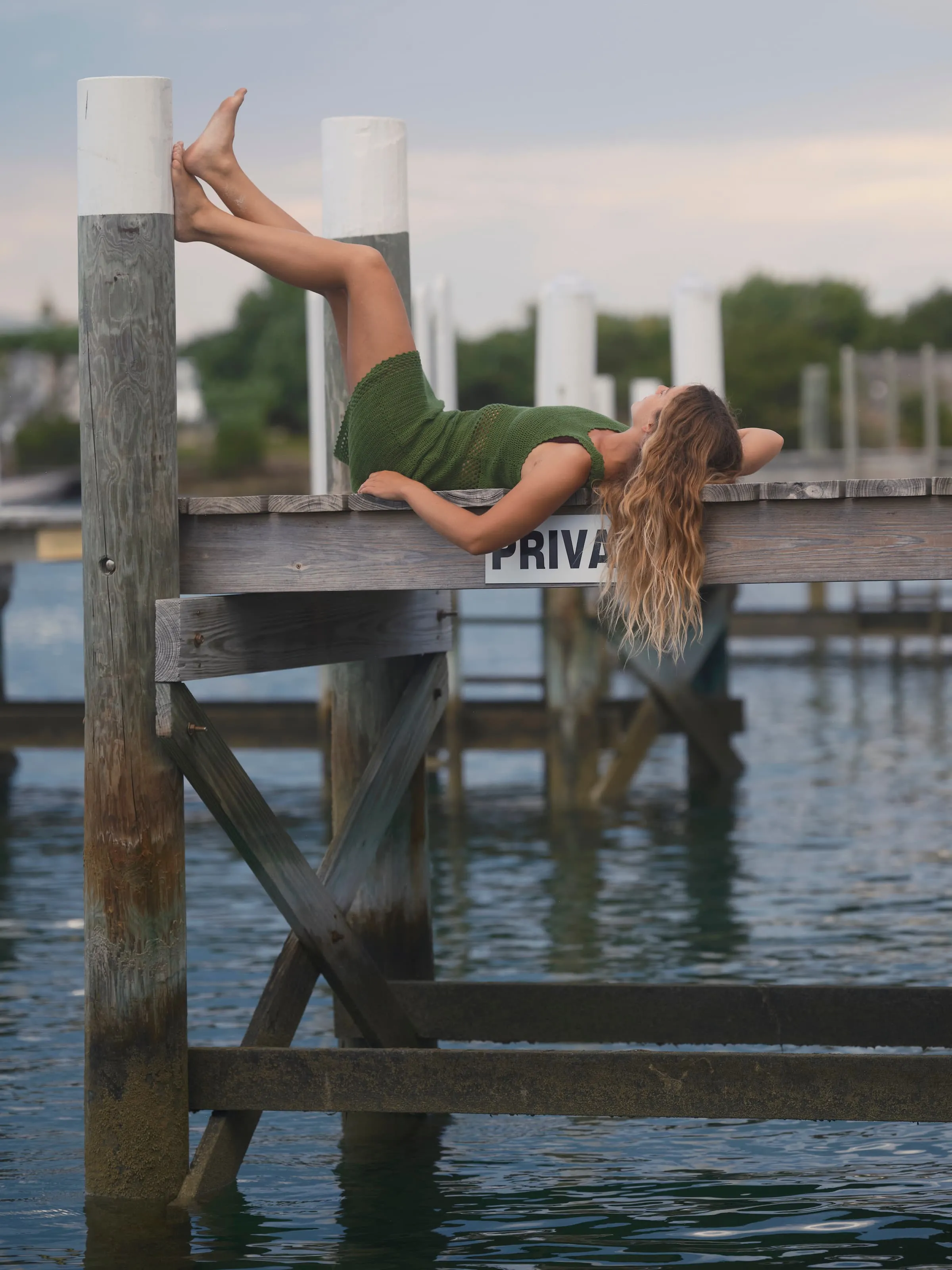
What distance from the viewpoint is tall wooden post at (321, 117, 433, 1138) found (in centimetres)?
635

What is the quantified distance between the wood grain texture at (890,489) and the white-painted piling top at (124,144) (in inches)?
77.6

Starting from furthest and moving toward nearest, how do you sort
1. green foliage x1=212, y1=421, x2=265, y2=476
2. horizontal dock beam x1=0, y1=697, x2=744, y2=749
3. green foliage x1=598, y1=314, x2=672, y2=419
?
1. green foliage x1=598, y1=314, x2=672, y2=419
2. green foliage x1=212, y1=421, x2=265, y2=476
3. horizontal dock beam x1=0, y1=697, x2=744, y2=749

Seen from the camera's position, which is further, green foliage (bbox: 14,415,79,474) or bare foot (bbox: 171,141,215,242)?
green foliage (bbox: 14,415,79,474)

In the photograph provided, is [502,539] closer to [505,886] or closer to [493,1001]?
[493,1001]

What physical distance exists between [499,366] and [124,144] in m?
96.4

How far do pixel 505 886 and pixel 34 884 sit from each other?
2.85m

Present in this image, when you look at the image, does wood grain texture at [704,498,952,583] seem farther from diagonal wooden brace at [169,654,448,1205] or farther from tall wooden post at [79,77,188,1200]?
diagonal wooden brace at [169,654,448,1205]

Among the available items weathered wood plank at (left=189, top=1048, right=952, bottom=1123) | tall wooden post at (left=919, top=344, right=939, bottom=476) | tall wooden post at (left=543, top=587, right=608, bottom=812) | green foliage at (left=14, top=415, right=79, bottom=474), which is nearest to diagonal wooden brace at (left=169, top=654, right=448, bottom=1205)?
weathered wood plank at (left=189, top=1048, right=952, bottom=1123)

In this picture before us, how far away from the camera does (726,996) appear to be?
6.16 metres

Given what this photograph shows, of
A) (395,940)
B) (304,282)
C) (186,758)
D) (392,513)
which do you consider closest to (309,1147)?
(395,940)

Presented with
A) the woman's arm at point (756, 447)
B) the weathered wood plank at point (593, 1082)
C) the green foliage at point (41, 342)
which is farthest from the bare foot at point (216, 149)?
the green foliage at point (41, 342)

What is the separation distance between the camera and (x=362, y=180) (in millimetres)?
6348

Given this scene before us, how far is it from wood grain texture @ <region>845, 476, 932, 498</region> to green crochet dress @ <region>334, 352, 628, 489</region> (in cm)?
64

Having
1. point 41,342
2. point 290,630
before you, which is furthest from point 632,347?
point 290,630
